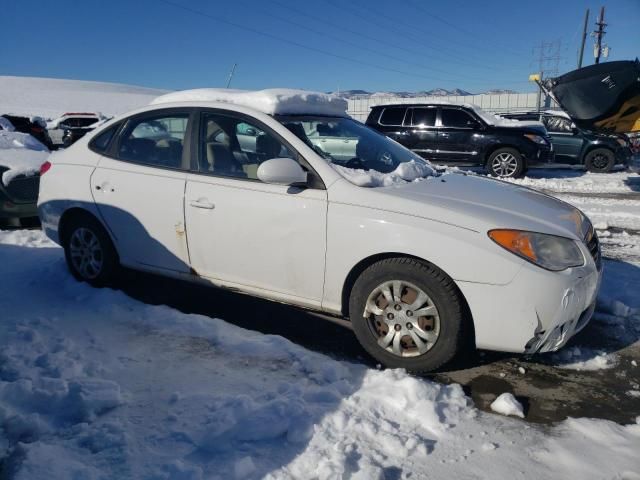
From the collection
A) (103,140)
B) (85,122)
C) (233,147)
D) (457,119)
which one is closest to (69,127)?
(85,122)

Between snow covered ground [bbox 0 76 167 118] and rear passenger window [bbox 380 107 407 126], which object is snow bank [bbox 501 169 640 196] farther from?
snow covered ground [bbox 0 76 167 118]

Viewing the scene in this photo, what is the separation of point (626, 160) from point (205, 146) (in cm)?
1320

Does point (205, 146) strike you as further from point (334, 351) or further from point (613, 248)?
point (613, 248)

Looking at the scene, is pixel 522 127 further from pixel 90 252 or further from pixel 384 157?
pixel 90 252

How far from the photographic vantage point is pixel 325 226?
10.4 ft

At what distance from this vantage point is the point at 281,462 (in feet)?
7.36

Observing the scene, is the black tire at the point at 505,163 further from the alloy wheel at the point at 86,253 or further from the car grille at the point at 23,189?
the alloy wheel at the point at 86,253

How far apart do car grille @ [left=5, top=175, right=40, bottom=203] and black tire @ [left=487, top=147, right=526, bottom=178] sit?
9262mm

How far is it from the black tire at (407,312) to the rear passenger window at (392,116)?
9770 millimetres

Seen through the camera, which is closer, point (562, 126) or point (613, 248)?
point (613, 248)

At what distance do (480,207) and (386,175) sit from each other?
2.31 ft

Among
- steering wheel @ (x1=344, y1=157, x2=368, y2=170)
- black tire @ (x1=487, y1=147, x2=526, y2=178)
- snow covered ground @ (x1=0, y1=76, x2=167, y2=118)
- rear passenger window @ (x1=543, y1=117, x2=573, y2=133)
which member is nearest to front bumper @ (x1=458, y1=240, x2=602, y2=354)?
steering wheel @ (x1=344, y1=157, x2=368, y2=170)

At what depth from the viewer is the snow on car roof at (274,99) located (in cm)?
368

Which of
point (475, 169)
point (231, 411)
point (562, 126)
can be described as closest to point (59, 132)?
point (475, 169)
